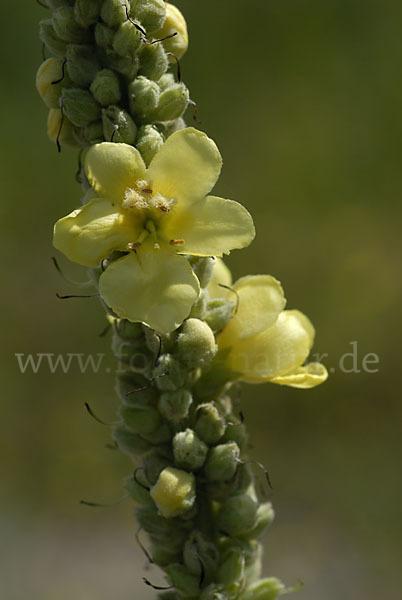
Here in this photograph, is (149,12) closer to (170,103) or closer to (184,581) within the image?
(170,103)

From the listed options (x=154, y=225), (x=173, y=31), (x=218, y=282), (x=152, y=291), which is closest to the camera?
(x=152, y=291)

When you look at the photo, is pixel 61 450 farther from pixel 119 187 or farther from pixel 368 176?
pixel 119 187

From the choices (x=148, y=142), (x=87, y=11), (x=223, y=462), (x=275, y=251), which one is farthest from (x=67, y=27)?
(x=275, y=251)

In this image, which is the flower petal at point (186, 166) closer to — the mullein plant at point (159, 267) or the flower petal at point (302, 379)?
the mullein plant at point (159, 267)

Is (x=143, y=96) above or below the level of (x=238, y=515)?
above

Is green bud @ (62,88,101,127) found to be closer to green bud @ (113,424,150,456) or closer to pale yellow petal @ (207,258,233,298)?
pale yellow petal @ (207,258,233,298)

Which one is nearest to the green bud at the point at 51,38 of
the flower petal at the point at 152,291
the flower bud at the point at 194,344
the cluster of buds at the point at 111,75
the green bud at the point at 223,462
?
the cluster of buds at the point at 111,75

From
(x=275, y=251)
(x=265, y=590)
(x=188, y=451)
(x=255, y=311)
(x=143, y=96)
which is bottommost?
(x=275, y=251)

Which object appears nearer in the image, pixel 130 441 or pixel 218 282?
pixel 130 441
